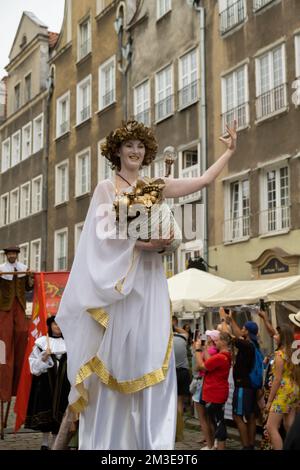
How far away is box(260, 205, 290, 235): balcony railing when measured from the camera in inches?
774

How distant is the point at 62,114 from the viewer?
1391 inches

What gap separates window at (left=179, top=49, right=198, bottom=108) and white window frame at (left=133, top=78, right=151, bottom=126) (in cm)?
237

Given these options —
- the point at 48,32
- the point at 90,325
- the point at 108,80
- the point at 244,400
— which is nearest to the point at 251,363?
the point at 244,400

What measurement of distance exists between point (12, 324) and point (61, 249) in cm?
2342

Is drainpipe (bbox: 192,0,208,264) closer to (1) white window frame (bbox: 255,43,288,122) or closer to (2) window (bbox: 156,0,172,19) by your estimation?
(2) window (bbox: 156,0,172,19)

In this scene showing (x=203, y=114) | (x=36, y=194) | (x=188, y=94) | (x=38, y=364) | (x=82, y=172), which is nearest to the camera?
(x=38, y=364)

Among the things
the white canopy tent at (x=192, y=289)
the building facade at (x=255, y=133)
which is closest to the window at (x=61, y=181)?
the building facade at (x=255, y=133)

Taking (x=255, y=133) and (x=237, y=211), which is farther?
(x=237, y=211)

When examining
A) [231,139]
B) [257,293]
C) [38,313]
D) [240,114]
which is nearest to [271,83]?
[240,114]

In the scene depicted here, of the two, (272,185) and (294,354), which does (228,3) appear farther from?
(294,354)

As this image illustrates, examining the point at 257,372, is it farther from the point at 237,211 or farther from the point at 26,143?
the point at 26,143

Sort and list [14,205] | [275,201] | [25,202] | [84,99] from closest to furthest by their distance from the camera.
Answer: [275,201], [84,99], [25,202], [14,205]

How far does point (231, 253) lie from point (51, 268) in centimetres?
1490

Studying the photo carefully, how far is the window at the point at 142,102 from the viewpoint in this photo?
90.0 ft
